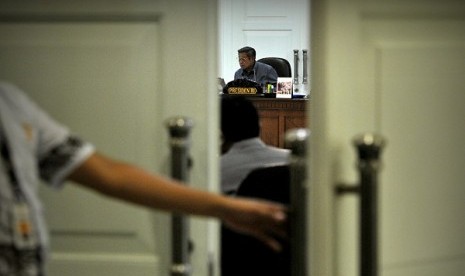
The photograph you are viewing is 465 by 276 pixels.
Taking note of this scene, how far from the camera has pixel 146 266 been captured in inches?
47.7

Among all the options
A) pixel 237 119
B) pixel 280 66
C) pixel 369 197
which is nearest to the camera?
pixel 369 197

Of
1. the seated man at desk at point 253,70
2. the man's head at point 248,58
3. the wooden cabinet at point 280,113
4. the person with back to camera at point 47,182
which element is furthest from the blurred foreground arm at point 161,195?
the man's head at point 248,58

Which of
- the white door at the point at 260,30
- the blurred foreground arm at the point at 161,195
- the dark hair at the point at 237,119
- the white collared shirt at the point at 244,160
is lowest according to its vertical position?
the white collared shirt at the point at 244,160

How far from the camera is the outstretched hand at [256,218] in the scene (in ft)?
3.08

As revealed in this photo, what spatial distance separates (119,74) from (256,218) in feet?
→ 1.22

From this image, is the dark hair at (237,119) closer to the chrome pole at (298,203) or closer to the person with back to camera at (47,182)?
the chrome pole at (298,203)

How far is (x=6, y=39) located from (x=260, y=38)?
426 cm

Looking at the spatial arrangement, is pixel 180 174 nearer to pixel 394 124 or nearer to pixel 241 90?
pixel 394 124

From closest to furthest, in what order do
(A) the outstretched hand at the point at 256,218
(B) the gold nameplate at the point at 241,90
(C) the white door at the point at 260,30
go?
(A) the outstretched hand at the point at 256,218 → (B) the gold nameplate at the point at 241,90 → (C) the white door at the point at 260,30

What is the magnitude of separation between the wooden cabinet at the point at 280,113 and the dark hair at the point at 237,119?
1641 mm

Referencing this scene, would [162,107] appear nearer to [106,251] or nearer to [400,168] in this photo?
[106,251]

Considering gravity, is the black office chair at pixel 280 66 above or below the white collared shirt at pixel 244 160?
above

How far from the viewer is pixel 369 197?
1.02m

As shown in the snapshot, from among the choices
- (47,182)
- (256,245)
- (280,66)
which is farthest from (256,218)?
(280,66)
